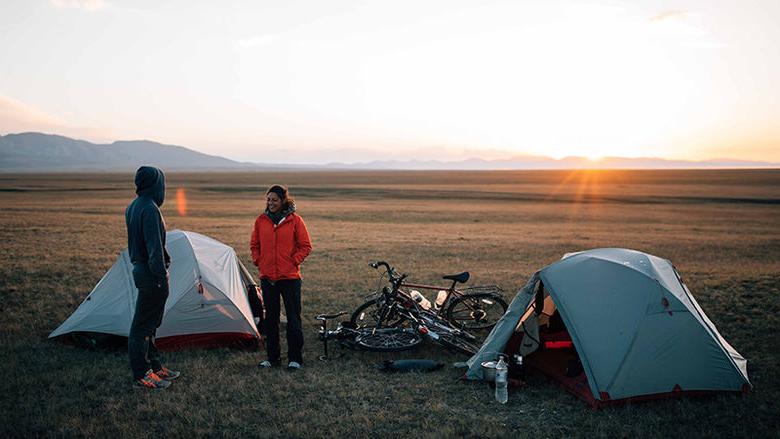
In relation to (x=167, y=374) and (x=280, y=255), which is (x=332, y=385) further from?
(x=167, y=374)

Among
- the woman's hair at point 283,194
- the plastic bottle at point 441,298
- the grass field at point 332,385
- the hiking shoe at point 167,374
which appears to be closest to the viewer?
the grass field at point 332,385

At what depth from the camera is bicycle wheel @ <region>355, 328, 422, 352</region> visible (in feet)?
27.2

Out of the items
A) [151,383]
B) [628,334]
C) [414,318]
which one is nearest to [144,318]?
[151,383]

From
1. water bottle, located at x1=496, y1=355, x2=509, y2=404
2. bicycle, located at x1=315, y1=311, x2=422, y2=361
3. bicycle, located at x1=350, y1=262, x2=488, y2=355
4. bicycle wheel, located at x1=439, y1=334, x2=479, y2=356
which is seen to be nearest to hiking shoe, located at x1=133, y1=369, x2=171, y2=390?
bicycle, located at x1=315, y1=311, x2=422, y2=361

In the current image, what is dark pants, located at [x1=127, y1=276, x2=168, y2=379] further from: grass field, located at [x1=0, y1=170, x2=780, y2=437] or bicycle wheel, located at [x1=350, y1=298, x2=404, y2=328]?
bicycle wheel, located at [x1=350, y1=298, x2=404, y2=328]

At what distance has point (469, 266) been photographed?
16734 mm

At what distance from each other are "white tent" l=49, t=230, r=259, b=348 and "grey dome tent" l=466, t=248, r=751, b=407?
→ 396 centimetres

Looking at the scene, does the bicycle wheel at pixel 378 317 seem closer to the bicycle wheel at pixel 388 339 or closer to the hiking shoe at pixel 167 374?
the bicycle wheel at pixel 388 339

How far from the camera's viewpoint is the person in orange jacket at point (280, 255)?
7434 mm

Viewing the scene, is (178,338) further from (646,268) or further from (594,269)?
(646,268)

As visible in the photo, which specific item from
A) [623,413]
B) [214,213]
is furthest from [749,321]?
[214,213]

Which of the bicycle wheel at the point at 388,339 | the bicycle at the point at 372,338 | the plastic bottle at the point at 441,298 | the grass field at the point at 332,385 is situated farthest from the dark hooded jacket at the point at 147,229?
the plastic bottle at the point at 441,298

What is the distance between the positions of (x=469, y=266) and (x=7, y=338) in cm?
1193

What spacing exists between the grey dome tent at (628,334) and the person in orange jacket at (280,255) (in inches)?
106
